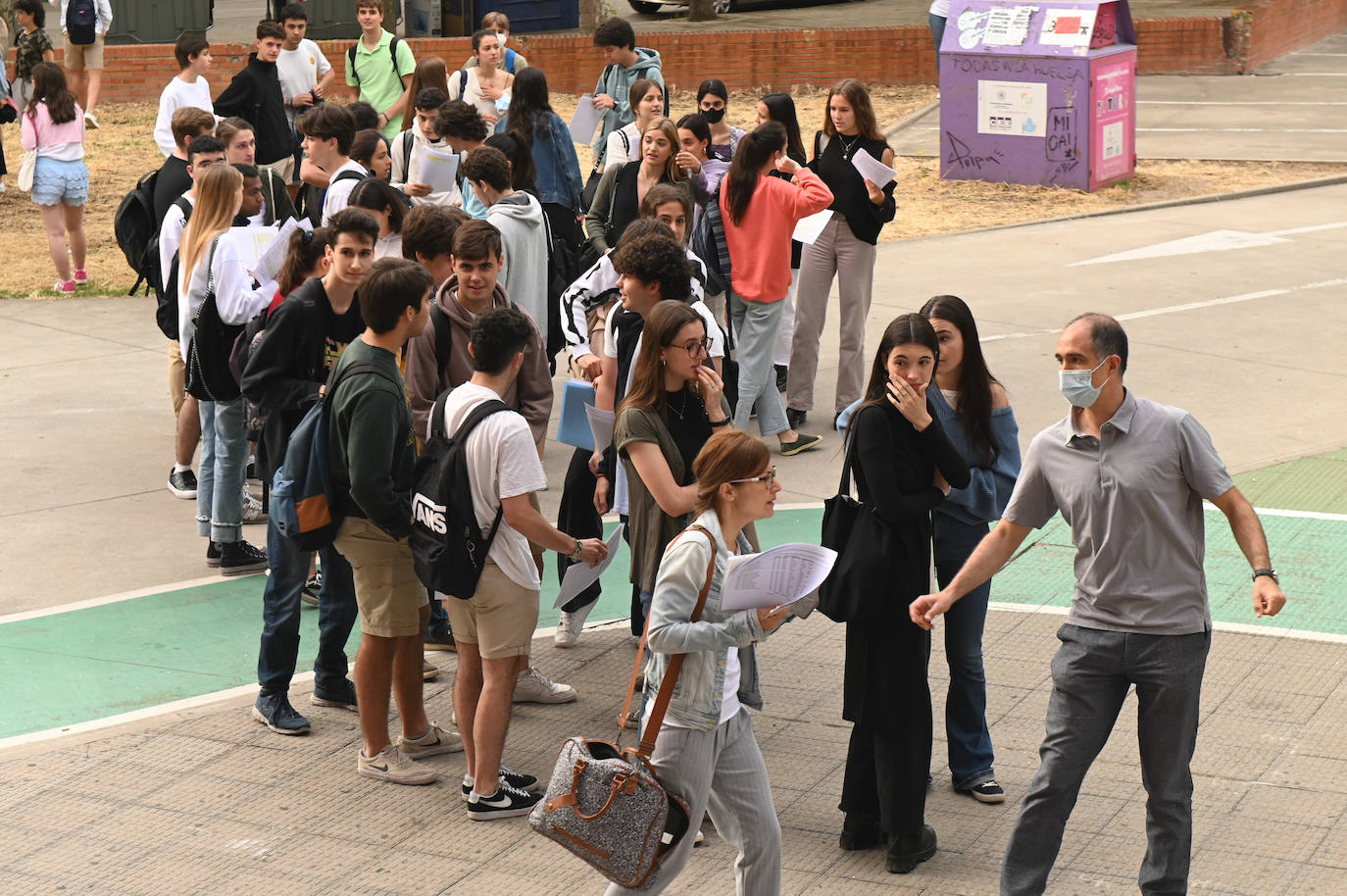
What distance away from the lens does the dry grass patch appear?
15.3 m

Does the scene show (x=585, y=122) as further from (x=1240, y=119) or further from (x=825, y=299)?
(x=1240, y=119)

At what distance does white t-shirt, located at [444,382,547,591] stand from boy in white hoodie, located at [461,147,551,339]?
2.59 m

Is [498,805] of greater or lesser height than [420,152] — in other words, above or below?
below

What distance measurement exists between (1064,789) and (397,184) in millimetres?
7056

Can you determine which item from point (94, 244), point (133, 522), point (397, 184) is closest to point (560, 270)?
point (397, 184)

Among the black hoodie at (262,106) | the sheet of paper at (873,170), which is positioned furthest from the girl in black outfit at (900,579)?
the black hoodie at (262,106)

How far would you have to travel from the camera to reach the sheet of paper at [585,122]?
1147 cm

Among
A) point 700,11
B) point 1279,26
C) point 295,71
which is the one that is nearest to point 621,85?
point 295,71

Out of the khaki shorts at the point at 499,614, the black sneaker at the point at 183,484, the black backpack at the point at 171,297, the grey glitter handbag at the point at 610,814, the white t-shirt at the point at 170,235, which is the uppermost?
the white t-shirt at the point at 170,235

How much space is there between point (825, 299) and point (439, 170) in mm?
2604

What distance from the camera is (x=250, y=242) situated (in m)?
7.66

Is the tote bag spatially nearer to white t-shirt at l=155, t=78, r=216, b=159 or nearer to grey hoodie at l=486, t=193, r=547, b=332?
grey hoodie at l=486, t=193, r=547, b=332

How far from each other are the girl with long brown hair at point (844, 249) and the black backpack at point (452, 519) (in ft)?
16.3

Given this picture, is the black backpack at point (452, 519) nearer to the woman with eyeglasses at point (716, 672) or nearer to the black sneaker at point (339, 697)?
the woman with eyeglasses at point (716, 672)
